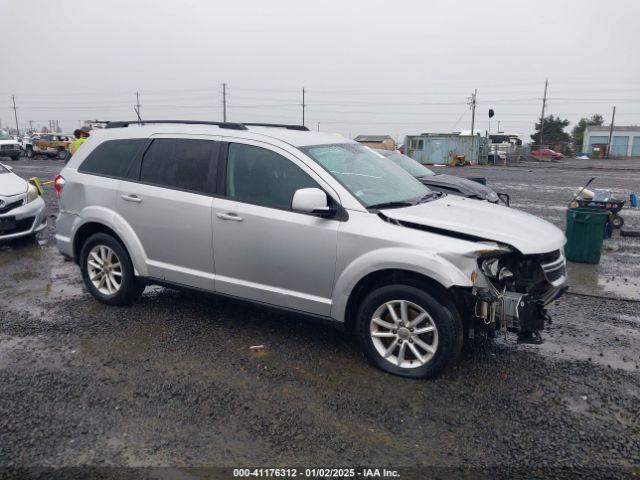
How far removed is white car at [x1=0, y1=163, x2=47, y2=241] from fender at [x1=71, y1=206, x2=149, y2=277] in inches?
144

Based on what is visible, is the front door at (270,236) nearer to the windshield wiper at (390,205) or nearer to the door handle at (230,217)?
the door handle at (230,217)

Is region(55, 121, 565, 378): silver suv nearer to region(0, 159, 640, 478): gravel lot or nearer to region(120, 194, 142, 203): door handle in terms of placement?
region(120, 194, 142, 203): door handle

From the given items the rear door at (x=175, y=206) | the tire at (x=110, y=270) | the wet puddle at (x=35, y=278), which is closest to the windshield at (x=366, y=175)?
the rear door at (x=175, y=206)

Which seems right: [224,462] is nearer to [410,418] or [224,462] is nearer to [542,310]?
[410,418]

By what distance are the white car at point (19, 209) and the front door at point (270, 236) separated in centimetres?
518

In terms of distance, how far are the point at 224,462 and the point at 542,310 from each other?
2.48 metres

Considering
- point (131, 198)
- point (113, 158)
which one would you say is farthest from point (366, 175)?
point (113, 158)

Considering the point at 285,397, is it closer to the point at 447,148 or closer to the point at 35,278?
the point at 35,278

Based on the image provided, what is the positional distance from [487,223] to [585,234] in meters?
4.33

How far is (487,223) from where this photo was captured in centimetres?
412

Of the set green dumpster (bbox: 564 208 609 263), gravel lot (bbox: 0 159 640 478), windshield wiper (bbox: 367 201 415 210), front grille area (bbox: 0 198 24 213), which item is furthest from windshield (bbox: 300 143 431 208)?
front grille area (bbox: 0 198 24 213)

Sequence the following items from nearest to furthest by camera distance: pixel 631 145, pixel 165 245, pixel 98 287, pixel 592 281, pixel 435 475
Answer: pixel 435 475 → pixel 165 245 → pixel 98 287 → pixel 592 281 → pixel 631 145

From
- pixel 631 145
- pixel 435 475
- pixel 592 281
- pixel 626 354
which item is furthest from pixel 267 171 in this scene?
pixel 631 145

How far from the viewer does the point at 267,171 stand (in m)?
4.56
